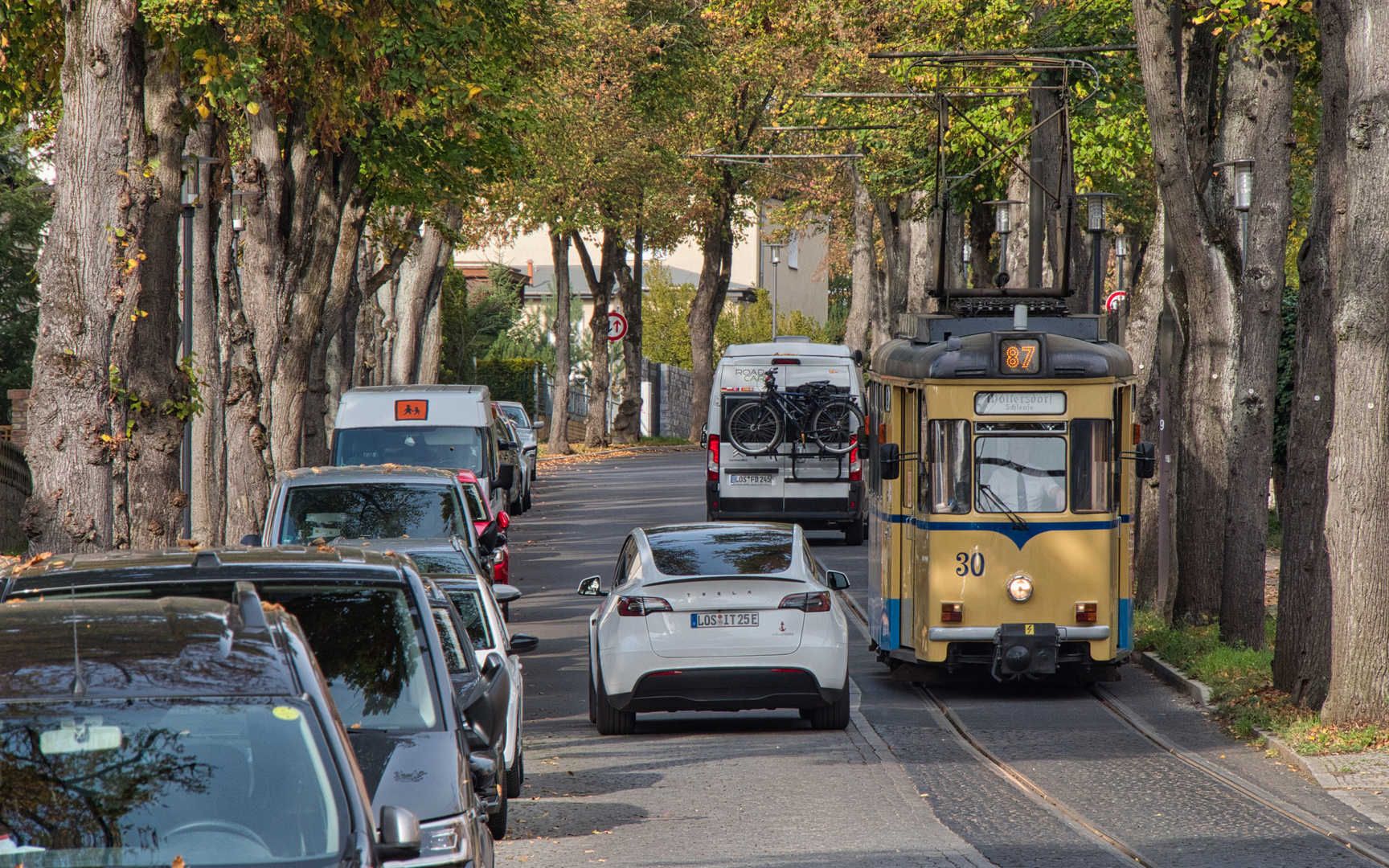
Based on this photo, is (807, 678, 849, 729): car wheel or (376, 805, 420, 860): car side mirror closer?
(376, 805, 420, 860): car side mirror

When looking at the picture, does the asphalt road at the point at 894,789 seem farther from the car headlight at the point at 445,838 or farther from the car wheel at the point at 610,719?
the car headlight at the point at 445,838

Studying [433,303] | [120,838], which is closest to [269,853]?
[120,838]

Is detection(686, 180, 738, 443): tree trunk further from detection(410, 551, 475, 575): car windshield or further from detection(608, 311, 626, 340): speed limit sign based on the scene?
detection(410, 551, 475, 575): car windshield

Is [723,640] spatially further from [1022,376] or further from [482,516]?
[482,516]

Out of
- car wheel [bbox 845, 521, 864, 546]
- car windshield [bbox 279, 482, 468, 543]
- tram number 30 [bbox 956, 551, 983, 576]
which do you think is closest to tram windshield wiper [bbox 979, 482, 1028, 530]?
tram number 30 [bbox 956, 551, 983, 576]

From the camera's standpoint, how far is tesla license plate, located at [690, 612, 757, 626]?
1168cm

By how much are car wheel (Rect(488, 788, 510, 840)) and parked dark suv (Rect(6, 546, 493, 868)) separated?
8.90 feet

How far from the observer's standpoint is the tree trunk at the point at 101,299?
1139 cm

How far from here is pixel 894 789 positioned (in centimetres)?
1015

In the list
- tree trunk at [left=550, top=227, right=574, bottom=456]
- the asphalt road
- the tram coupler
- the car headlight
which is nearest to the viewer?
the car headlight

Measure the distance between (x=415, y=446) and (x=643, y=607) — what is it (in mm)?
10751

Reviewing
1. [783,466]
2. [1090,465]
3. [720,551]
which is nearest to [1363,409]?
[1090,465]

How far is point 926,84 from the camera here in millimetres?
27250

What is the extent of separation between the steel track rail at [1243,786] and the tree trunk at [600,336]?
39.2m
